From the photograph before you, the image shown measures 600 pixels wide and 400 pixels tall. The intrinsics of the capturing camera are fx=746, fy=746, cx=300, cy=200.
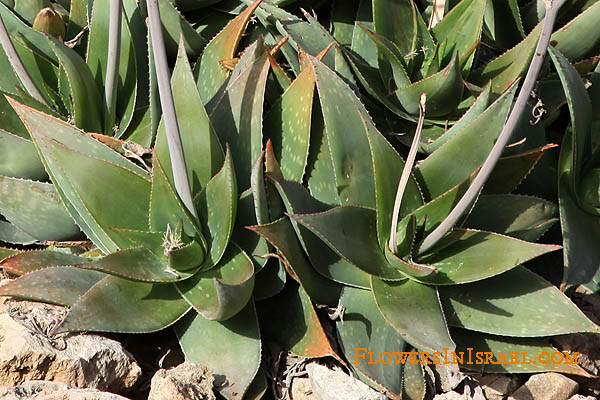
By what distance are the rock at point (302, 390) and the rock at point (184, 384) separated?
9.3 inches

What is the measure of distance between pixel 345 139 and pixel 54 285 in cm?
82

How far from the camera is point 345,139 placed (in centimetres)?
194

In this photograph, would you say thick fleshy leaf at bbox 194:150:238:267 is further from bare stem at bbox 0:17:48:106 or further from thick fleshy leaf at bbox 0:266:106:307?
bare stem at bbox 0:17:48:106

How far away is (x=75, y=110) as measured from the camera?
7.06 ft

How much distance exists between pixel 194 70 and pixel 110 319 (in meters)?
0.85

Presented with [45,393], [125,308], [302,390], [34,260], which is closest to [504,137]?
[302,390]

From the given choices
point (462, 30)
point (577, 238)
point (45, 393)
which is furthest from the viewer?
point (462, 30)

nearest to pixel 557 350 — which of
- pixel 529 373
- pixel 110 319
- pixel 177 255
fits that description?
pixel 529 373

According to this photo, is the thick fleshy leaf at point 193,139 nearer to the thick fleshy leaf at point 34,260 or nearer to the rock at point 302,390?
the thick fleshy leaf at point 34,260

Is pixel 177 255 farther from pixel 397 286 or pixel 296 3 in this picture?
pixel 296 3

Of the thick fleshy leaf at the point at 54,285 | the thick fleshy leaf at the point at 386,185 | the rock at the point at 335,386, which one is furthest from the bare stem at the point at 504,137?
the thick fleshy leaf at the point at 54,285

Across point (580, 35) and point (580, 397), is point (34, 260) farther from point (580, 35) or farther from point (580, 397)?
point (580, 35)

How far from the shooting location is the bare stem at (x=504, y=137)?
57.3 inches

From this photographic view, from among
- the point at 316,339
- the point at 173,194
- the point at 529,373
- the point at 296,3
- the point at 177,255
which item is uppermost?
the point at 296,3
